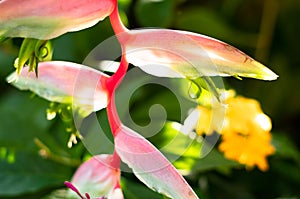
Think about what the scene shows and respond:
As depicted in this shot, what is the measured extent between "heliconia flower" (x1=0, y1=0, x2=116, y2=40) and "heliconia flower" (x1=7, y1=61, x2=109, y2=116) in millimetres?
65

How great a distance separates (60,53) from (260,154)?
33 centimetres

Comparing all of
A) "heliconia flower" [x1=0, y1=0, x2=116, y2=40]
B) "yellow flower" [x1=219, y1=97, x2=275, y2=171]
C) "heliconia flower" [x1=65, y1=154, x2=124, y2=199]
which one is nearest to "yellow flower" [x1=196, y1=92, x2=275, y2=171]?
"yellow flower" [x1=219, y1=97, x2=275, y2=171]

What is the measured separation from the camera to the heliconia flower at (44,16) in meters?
0.47

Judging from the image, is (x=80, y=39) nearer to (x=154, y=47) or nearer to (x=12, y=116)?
(x=12, y=116)

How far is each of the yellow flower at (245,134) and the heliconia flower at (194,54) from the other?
445 mm

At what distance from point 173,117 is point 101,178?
0.39 m

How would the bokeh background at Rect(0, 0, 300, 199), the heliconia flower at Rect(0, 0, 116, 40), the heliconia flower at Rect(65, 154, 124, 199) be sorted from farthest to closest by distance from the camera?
the bokeh background at Rect(0, 0, 300, 199) < the heliconia flower at Rect(65, 154, 124, 199) < the heliconia flower at Rect(0, 0, 116, 40)

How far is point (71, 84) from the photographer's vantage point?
1.95 ft

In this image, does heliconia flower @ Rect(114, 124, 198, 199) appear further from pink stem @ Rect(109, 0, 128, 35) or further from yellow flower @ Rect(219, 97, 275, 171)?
yellow flower @ Rect(219, 97, 275, 171)

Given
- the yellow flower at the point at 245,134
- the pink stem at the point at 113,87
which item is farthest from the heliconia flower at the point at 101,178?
the yellow flower at the point at 245,134

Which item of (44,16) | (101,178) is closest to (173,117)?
(101,178)

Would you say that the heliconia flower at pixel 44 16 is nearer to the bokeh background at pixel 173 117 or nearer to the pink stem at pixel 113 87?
the pink stem at pixel 113 87

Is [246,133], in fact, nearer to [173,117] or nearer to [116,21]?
[173,117]

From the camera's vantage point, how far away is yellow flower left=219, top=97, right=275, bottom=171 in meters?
0.98
